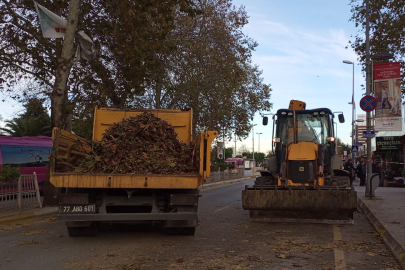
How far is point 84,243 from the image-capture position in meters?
7.84

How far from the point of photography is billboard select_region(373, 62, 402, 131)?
16391mm

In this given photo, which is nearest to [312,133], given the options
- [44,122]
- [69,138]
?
[69,138]

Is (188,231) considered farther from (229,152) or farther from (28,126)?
(229,152)

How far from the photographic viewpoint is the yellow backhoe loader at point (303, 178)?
32.7 ft

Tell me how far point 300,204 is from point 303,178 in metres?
1.55

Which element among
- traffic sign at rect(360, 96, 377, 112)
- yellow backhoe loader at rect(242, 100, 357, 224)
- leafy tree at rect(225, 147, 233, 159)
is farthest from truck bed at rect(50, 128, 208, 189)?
leafy tree at rect(225, 147, 233, 159)

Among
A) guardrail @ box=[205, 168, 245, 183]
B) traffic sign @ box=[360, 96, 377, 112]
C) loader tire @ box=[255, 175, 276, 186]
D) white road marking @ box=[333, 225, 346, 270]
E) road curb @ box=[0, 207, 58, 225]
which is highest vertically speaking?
traffic sign @ box=[360, 96, 377, 112]

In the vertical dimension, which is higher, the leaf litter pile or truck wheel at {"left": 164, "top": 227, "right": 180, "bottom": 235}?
the leaf litter pile

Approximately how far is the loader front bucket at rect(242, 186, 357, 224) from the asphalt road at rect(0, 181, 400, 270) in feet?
1.03

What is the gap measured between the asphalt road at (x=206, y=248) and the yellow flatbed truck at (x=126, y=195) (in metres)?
0.45

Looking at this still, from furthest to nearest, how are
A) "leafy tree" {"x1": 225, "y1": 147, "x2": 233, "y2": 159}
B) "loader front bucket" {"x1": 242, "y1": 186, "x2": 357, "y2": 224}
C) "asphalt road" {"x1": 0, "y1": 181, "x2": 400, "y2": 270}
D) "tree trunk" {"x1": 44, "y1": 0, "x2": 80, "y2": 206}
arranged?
1. "leafy tree" {"x1": 225, "y1": 147, "x2": 233, "y2": 159}
2. "tree trunk" {"x1": 44, "y1": 0, "x2": 80, "y2": 206}
3. "loader front bucket" {"x1": 242, "y1": 186, "x2": 357, "y2": 224}
4. "asphalt road" {"x1": 0, "y1": 181, "x2": 400, "y2": 270}

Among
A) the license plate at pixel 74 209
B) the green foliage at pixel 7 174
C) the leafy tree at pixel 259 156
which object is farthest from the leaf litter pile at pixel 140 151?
the leafy tree at pixel 259 156

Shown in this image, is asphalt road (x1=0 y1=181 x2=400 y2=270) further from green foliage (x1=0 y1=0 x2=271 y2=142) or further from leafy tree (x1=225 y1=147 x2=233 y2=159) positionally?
leafy tree (x1=225 y1=147 x2=233 y2=159)

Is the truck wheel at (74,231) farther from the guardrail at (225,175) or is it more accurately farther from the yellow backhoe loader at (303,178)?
the guardrail at (225,175)
